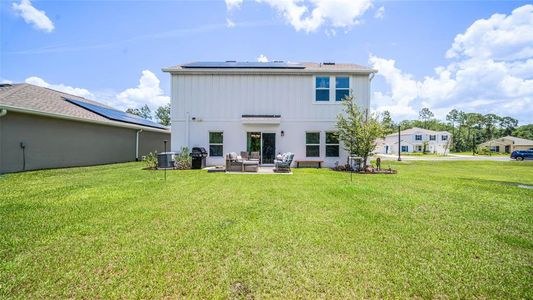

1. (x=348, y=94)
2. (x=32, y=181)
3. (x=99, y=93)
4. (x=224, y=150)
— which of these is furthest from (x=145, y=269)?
(x=99, y=93)

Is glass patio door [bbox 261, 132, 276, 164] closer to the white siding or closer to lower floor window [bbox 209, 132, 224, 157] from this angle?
the white siding

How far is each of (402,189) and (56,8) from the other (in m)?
17.7

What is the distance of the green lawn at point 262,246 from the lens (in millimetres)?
2369

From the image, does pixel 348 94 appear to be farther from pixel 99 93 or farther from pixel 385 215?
pixel 99 93

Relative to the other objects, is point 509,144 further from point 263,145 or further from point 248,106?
point 248,106

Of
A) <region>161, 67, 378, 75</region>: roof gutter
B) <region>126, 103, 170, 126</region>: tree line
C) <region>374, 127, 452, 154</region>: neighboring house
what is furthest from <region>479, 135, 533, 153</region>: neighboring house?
<region>126, 103, 170, 126</region>: tree line

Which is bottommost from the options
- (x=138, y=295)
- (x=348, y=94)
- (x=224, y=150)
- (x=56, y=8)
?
(x=138, y=295)

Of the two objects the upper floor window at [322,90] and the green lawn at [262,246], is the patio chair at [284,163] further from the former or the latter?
the green lawn at [262,246]

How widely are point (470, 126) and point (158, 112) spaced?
86.9 metres

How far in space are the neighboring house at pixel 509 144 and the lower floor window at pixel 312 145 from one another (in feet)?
188

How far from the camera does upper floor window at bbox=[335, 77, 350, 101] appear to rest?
13750mm

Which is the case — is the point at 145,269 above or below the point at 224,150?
below

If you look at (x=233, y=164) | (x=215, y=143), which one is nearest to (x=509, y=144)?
(x=215, y=143)

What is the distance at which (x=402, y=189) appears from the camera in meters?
7.38
